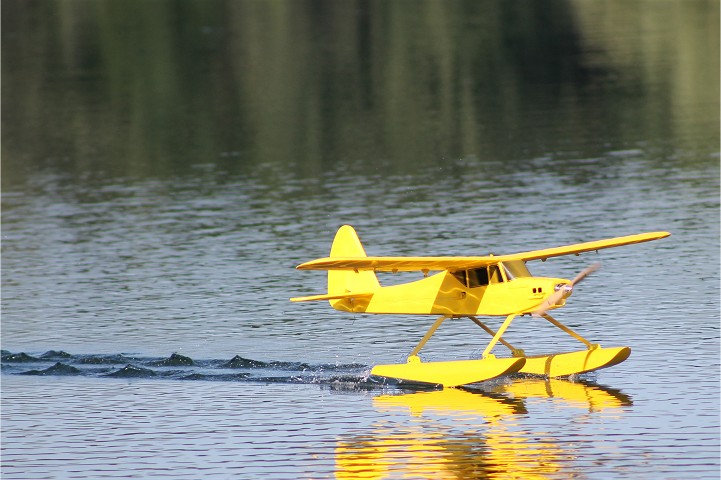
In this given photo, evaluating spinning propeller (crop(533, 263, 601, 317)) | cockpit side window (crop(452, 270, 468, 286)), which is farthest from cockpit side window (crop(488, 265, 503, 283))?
spinning propeller (crop(533, 263, 601, 317))

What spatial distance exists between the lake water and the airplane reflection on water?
0.06 meters

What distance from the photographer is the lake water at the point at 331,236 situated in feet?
62.5

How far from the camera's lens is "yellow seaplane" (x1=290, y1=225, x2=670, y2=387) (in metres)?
21.1

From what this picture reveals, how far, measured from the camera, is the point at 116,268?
3341 centimetres

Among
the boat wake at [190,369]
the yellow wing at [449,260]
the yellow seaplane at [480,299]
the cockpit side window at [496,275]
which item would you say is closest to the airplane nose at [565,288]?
the yellow seaplane at [480,299]

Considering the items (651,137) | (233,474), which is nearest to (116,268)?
(233,474)

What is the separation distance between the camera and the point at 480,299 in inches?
856

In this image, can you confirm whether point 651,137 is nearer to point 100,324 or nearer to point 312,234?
point 312,234

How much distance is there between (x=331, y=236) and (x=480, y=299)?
47.4 feet

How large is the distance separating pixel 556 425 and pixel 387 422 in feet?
8.17

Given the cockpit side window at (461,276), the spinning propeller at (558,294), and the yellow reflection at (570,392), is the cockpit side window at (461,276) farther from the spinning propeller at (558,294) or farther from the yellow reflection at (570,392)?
the yellow reflection at (570,392)

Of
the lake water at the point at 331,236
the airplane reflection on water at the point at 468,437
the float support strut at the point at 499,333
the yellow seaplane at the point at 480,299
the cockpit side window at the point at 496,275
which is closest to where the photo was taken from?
the airplane reflection on water at the point at 468,437

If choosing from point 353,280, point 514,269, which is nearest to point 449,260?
point 514,269

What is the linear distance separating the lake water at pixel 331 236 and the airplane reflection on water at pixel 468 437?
0.06 m
